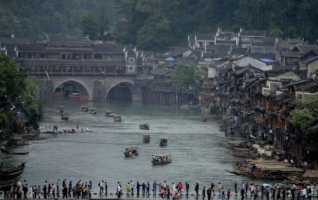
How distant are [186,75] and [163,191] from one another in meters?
81.6

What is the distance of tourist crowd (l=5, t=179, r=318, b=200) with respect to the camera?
76562 mm

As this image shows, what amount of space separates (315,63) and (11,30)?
259 feet

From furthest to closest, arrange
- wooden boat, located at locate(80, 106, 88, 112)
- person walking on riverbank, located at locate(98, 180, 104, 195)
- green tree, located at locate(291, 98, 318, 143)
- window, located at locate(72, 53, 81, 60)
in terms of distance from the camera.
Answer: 1. window, located at locate(72, 53, 81, 60)
2. wooden boat, located at locate(80, 106, 88, 112)
3. green tree, located at locate(291, 98, 318, 143)
4. person walking on riverbank, located at locate(98, 180, 104, 195)

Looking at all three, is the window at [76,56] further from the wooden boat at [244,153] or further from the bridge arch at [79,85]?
the wooden boat at [244,153]

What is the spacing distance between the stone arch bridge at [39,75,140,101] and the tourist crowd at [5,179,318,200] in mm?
81469

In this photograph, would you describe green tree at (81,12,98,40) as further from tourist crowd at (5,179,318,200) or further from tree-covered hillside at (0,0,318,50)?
tourist crowd at (5,179,318,200)

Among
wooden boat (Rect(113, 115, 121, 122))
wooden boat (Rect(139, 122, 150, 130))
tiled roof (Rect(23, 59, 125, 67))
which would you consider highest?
tiled roof (Rect(23, 59, 125, 67))

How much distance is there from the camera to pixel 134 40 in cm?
19425

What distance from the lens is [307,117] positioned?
90125 mm

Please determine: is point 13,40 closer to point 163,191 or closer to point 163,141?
point 163,141

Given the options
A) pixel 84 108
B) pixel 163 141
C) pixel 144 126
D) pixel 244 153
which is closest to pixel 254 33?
pixel 84 108

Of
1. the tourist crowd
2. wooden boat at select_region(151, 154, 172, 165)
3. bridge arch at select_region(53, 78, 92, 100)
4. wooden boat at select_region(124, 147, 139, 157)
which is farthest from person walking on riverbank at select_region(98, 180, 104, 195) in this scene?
bridge arch at select_region(53, 78, 92, 100)

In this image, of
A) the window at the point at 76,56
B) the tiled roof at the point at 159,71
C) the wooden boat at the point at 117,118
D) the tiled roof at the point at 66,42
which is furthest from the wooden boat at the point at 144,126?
the tiled roof at the point at 66,42

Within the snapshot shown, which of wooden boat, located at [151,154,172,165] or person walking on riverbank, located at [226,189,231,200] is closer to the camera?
person walking on riverbank, located at [226,189,231,200]
